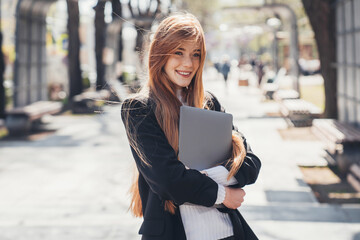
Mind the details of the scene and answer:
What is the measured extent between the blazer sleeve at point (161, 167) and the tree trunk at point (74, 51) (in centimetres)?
1650

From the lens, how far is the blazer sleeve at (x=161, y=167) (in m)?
2.06

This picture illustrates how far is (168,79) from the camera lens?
226 centimetres

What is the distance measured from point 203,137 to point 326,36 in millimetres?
9462

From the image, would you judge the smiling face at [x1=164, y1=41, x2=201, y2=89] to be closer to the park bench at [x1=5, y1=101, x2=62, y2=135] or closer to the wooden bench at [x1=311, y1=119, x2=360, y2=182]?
the wooden bench at [x1=311, y1=119, x2=360, y2=182]

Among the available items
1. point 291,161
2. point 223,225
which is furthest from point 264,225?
point 291,161

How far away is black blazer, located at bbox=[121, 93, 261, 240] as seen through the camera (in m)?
2.06

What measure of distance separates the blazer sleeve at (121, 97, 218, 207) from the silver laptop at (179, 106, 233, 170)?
8cm

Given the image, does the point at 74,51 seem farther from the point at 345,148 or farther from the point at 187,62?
the point at 187,62

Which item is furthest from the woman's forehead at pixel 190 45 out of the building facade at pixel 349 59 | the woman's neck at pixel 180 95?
the building facade at pixel 349 59

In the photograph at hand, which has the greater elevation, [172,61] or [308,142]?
[172,61]

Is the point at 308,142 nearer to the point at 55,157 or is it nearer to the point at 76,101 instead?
the point at 55,157

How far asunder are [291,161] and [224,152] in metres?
6.55

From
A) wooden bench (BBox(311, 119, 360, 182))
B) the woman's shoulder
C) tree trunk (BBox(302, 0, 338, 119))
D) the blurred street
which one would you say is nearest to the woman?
the woman's shoulder

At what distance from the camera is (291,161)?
28.1 ft
